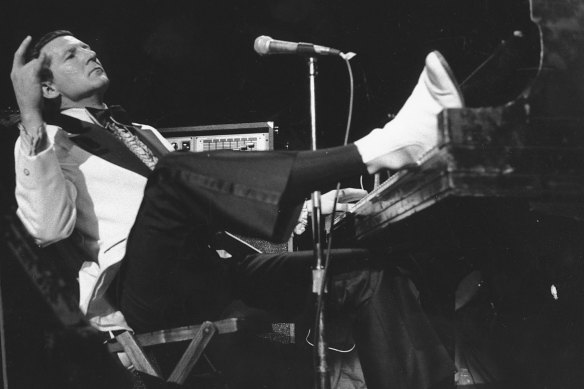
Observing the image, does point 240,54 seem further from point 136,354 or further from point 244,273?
point 136,354

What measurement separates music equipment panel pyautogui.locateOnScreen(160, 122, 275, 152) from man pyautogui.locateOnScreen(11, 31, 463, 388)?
0.71 metres

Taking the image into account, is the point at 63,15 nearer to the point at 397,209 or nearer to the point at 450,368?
the point at 397,209

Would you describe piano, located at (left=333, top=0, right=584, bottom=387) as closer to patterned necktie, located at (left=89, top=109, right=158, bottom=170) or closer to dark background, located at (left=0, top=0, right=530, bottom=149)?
patterned necktie, located at (left=89, top=109, right=158, bottom=170)

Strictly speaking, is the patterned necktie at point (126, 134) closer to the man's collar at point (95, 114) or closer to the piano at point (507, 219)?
the man's collar at point (95, 114)

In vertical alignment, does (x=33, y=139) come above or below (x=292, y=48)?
below

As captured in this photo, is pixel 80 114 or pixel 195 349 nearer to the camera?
pixel 195 349

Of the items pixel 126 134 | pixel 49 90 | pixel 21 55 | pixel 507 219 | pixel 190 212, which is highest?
pixel 21 55

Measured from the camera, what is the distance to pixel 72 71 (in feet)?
6.72

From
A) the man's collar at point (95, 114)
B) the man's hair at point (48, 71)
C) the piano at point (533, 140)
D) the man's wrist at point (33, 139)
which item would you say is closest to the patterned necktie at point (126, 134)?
the man's collar at point (95, 114)

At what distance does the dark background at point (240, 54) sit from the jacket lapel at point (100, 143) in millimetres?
560

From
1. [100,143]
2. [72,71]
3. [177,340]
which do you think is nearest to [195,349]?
[177,340]

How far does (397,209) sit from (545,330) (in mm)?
845

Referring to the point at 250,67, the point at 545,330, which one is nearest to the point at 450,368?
the point at 545,330

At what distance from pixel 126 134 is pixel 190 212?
0.82 meters
